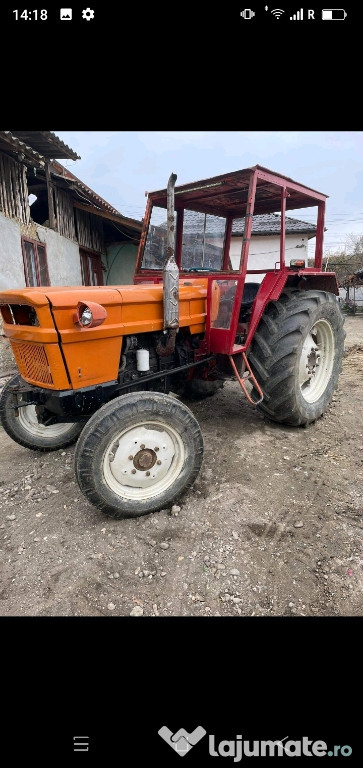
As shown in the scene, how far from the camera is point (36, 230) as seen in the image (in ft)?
26.4

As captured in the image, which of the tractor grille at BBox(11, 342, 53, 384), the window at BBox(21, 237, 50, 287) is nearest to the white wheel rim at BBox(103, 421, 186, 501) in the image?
the tractor grille at BBox(11, 342, 53, 384)

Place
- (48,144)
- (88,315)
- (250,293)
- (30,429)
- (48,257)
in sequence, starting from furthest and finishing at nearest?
(48,257)
(48,144)
(250,293)
(30,429)
(88,315)

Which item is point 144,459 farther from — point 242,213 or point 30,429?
point 242,213

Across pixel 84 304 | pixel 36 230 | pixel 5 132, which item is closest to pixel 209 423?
pixel 84 304

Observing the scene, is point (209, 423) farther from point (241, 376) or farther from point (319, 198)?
point (319, 198)

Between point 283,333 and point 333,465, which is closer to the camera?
point 333,465

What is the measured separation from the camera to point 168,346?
9.73 feet

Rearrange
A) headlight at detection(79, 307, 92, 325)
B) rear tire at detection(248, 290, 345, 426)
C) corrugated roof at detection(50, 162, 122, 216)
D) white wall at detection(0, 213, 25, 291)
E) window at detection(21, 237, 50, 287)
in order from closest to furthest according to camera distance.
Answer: headlight at detection(79, 307, 92, 325) → rear tire at detection(248, 290, 345, 426) → white wall at detection(0, 213, 25, 291) → window at detection(21, 237, 50, 287) → corrugated roof at detection(50, 162, 122, 216)

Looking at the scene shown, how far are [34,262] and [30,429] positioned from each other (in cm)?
572

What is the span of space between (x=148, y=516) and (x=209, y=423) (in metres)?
1.63

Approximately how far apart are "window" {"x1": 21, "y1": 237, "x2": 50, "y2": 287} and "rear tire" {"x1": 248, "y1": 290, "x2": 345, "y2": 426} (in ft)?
18.5
